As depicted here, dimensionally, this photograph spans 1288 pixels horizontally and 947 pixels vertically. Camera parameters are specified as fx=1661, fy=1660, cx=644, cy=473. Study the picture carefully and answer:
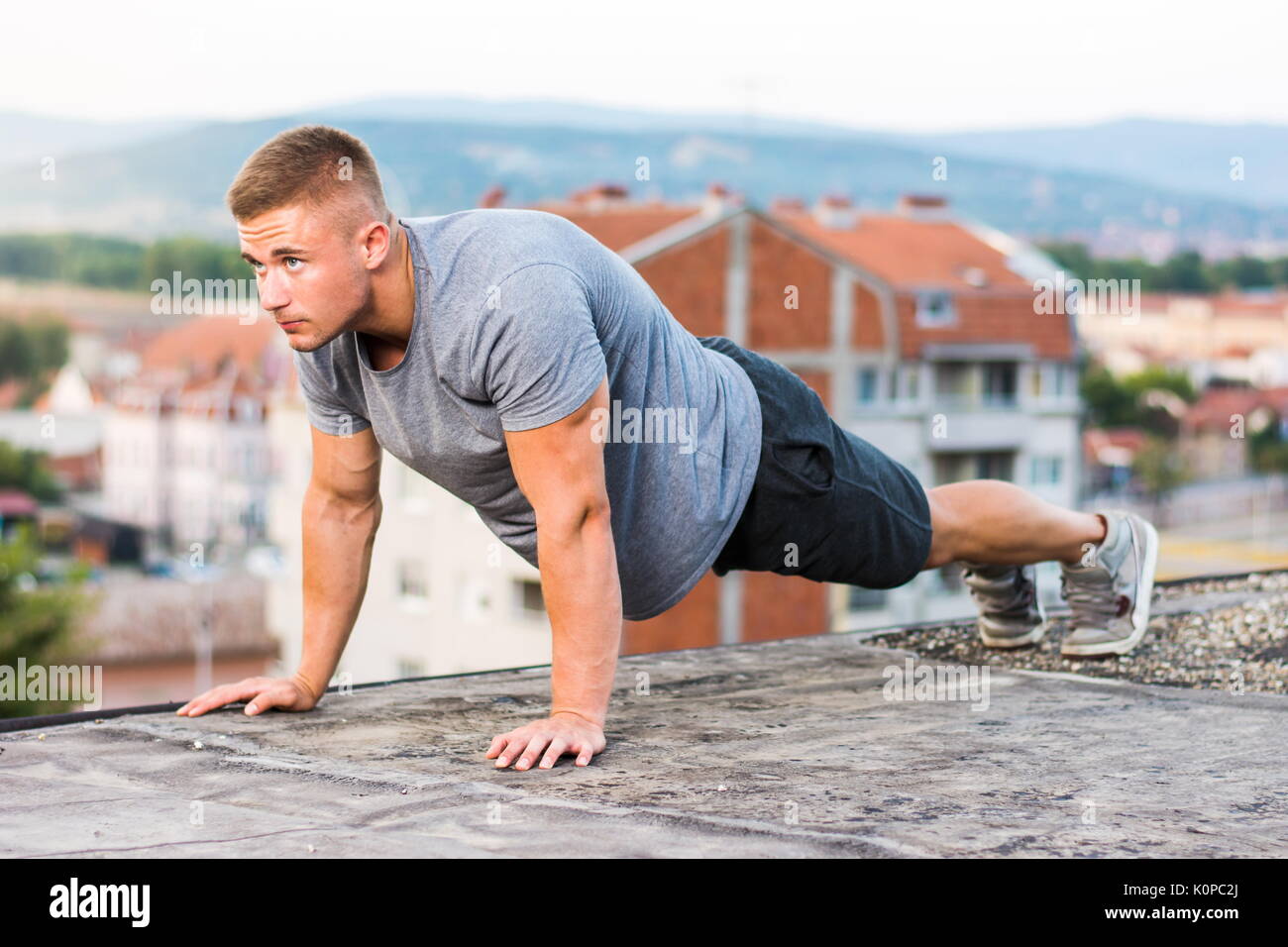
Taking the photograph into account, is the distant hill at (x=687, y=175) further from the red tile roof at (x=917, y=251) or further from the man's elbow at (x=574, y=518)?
the man's elbow at (x=574, y=518)

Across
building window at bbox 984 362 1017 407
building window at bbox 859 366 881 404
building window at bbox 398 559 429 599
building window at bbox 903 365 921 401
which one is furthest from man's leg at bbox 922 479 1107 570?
building window at bbox 984 362 1017 407

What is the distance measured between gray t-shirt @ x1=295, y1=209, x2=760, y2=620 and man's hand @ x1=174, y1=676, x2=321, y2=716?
0.43m

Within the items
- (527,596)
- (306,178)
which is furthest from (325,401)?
(527,596)

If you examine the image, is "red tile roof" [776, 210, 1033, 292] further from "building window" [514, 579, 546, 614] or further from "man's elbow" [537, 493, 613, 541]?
"man's elbow" [537, 493, 613, 541]

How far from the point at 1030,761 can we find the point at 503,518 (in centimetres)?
88

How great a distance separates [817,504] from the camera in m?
2.76

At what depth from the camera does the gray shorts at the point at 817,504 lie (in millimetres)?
2750

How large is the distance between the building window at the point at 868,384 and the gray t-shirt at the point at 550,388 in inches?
992

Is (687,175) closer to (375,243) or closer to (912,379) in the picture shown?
(912,379)

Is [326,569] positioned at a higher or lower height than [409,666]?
higher

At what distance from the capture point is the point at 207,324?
2395 inches

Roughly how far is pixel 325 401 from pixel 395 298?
37 cm

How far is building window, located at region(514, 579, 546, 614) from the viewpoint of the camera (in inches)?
961
